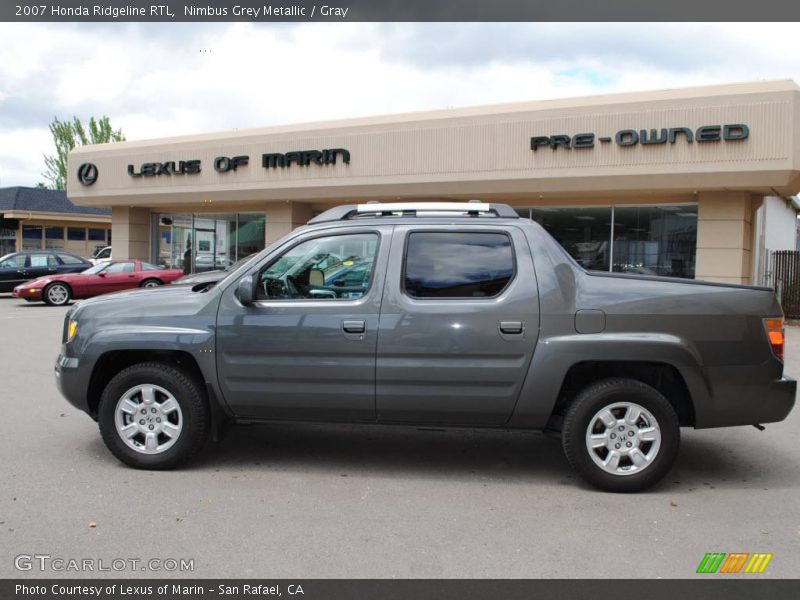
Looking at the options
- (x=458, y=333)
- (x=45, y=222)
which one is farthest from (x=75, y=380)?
(x=45, y=222)

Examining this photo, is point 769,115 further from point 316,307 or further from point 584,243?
point 316,307

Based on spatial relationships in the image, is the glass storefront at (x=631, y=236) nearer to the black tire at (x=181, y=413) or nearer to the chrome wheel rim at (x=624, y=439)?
the chrome wheel rim at (x=624, y=439)

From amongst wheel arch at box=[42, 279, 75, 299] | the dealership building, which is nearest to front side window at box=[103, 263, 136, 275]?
wheel arch at box=[42, 279, 75, 299]

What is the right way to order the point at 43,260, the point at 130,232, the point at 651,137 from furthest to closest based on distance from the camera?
the point at 130,232, the point at 43,260, the point at 651,137

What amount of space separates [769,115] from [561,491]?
13232 millimetres

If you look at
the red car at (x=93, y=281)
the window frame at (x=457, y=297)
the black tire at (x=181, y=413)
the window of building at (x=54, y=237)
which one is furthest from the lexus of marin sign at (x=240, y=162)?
the window of building at (x=54, y=237)

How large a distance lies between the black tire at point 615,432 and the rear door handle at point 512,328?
2.11 feet

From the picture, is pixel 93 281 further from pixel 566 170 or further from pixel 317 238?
pixel 317 238

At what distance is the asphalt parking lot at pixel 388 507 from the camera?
379 cm

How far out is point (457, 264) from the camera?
5.11m

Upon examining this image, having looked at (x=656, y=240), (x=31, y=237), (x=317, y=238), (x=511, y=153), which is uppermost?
(x=511, y=153)

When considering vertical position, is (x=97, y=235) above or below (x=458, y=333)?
above

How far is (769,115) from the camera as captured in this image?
49.3ft

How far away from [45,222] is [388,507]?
37938 mm
